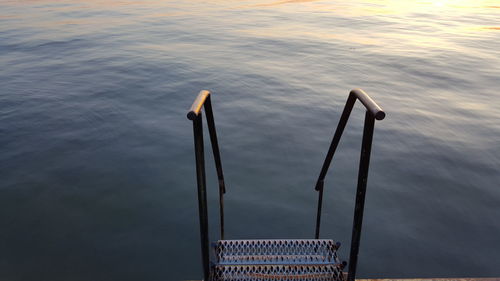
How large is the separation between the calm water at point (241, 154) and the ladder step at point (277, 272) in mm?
1855

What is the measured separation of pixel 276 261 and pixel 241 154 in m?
4.31

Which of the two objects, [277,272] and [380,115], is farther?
[277,272]

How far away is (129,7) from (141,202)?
2789 cm

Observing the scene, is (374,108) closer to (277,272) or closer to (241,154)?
(277,272)

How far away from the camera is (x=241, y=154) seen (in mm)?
6879

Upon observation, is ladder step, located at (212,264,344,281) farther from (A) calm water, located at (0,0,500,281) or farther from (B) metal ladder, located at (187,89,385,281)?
(A) calm water, located at (0,0,500,281)

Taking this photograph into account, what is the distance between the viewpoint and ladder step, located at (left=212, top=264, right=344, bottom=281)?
8.13 feet

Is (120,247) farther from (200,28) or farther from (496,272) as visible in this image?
(200,28)

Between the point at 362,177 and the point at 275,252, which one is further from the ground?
the point at 362,177

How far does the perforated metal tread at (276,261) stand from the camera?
8.21ft

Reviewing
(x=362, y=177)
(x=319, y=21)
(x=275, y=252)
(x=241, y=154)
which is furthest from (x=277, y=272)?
(x=319, y=21)

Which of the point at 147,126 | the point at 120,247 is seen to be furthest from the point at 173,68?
the point at 120,247

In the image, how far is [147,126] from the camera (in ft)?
26.0

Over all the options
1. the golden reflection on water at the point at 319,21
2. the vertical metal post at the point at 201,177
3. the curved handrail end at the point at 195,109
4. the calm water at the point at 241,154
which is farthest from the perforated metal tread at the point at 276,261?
the golden reflection on water at the point at 319,21
